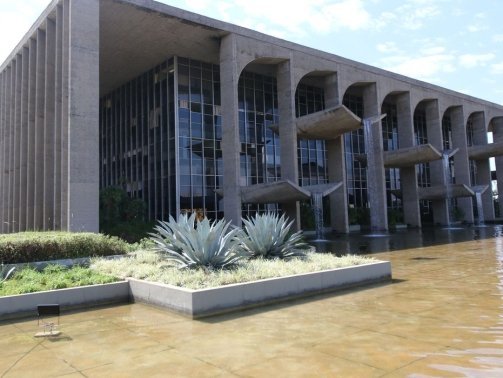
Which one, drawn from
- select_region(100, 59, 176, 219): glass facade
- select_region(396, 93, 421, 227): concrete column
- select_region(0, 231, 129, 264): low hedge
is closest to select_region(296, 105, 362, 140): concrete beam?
select_region(100, 59, 176, 219): glass facade

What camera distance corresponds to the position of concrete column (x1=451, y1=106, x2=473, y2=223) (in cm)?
4794

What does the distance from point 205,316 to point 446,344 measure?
3914 millimetres

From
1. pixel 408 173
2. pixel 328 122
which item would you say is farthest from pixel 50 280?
pixel 408 173

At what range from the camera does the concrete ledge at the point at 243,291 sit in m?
7.98

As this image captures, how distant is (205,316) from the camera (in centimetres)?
789

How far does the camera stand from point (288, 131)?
3206 centimetres

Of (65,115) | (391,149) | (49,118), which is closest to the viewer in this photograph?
(65,115)

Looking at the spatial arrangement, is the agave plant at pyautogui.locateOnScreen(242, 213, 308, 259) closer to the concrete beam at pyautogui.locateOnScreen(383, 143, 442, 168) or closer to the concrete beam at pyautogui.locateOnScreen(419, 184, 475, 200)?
the concrete beam at pyautogui.locateOnScreen(383, 143, 442, 168)

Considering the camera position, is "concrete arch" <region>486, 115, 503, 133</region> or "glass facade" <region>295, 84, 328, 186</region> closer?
"glass facade" <region>295, 84, 328, 186</region>

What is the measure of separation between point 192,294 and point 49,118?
78.9 feet

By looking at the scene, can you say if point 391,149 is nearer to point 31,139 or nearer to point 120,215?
point 120,215

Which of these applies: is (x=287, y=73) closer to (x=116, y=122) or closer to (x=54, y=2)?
(x=54, y=2)

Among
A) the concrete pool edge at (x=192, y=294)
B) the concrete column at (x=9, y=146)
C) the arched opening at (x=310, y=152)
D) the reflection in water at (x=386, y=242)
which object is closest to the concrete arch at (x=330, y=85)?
the arched opening at (x=310, y=152)

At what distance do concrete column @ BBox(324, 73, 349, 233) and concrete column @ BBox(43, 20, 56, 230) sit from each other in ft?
66.1
